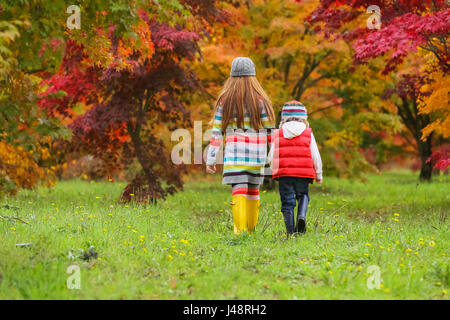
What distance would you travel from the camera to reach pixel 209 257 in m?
5.25

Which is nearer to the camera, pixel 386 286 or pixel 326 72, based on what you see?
pixel 386 286

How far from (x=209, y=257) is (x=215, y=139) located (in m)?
1.35

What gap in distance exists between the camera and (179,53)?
9641mm

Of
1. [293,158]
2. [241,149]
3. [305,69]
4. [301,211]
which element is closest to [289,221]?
[301,211]

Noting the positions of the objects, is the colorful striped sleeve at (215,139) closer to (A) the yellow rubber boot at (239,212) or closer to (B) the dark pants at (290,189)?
(A) the yellow rubber boot at (239,212)

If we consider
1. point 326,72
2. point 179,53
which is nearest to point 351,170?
point 326,72

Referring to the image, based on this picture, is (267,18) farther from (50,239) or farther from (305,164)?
(50,239)

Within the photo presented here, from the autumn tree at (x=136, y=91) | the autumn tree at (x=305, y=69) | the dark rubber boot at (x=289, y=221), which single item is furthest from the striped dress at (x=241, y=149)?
the autumn tree at (x=305, y=69)

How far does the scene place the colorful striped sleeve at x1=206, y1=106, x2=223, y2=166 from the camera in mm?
5883

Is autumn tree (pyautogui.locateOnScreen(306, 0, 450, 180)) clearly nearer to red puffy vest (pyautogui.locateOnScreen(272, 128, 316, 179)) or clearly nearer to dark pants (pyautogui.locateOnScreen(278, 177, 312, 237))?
red puffy vest (pyautogui.locateOnScreen(272, 128, 316, 179))

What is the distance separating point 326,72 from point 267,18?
226cm

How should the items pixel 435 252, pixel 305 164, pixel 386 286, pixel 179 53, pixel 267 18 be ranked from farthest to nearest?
pixel 267 18 → pixel 179 53 → pixel 305 164 → pixel 435 252 → pixel 386 286

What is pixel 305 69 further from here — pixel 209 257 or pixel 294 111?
pixel 209 257
